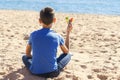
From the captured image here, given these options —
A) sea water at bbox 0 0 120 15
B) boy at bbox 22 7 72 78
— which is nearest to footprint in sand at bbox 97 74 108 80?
boy at bbox 22 7 72 78

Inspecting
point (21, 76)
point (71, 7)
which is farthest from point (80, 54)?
point (71, 7)

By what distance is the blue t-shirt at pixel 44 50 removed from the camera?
4973 mm

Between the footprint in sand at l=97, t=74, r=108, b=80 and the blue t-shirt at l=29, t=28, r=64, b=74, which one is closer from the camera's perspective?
the blue t-shirt at l=29, t=28, r=64, b=74

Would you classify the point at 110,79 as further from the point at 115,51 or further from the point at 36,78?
the point at 115,51

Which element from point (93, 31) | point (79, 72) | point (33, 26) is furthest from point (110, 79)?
point (33, 26)

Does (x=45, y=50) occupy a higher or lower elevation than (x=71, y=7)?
higher

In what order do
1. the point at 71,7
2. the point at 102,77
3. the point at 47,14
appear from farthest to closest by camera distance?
the point at 71,7
the point at 102,77
the point at 47,14

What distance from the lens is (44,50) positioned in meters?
4.99

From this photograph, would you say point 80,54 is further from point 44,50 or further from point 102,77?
point 44,50

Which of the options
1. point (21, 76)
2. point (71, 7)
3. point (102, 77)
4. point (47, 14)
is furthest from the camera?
point (71, 7)

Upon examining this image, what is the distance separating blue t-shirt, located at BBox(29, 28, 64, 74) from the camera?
4973 millimetres

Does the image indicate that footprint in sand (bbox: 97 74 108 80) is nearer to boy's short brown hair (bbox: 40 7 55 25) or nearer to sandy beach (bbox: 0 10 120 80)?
sandy beach (bbox: 0 10 120 80)

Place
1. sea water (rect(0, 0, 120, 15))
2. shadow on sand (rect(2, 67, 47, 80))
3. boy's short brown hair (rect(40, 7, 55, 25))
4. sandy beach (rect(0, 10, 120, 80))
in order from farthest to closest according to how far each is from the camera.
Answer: sea water (rect(0, 0, 120, 15))
sandy beach (rect(0, 10, 120, 80))
shadow on sand (rect(2, 67, 47, 80))
boy's short brown hair (rect(40, 7, 55, 25))

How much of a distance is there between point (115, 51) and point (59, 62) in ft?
7.00
